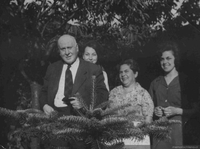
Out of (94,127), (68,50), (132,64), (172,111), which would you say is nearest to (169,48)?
(132,64)

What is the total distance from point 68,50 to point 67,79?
19 cm

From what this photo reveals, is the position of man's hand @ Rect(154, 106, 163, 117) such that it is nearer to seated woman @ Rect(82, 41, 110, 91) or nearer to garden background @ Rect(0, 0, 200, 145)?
garden background @ Rect(0, 0, 200, 145)

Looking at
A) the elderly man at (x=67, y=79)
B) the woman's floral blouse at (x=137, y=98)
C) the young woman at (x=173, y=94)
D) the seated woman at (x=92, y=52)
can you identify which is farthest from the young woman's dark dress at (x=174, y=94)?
the elderly man at (x=67, y=79)

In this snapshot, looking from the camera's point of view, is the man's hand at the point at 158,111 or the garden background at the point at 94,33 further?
the garden background at the point at 94,33

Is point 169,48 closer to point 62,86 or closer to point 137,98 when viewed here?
point 137,98

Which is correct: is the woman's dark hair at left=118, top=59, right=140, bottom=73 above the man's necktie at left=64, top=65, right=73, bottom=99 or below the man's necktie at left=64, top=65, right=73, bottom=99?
above

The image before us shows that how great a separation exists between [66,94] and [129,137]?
3.95 ft

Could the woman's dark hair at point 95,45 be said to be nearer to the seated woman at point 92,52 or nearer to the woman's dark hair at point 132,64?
the seated woman at point 92,52

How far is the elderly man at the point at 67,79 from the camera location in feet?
7.29

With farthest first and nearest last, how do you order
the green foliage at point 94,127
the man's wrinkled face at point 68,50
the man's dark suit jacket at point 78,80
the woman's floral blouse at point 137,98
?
the woman's floral blouse at point 137,98
the man's wrinkled face at point 68,50
the man's dark suit jacket at point 78,80
the green foliage at point 94,127

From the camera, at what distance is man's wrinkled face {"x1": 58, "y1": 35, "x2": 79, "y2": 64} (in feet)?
7.77

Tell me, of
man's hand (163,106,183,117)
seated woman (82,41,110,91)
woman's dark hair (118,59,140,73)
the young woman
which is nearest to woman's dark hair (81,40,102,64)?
seated woman (82,41,110,91)

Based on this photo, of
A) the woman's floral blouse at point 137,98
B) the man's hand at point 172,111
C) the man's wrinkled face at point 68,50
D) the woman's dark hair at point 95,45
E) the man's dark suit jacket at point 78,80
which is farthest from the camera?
the woman's dark hair at point 95,45

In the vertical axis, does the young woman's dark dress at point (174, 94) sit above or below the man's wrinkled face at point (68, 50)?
below
